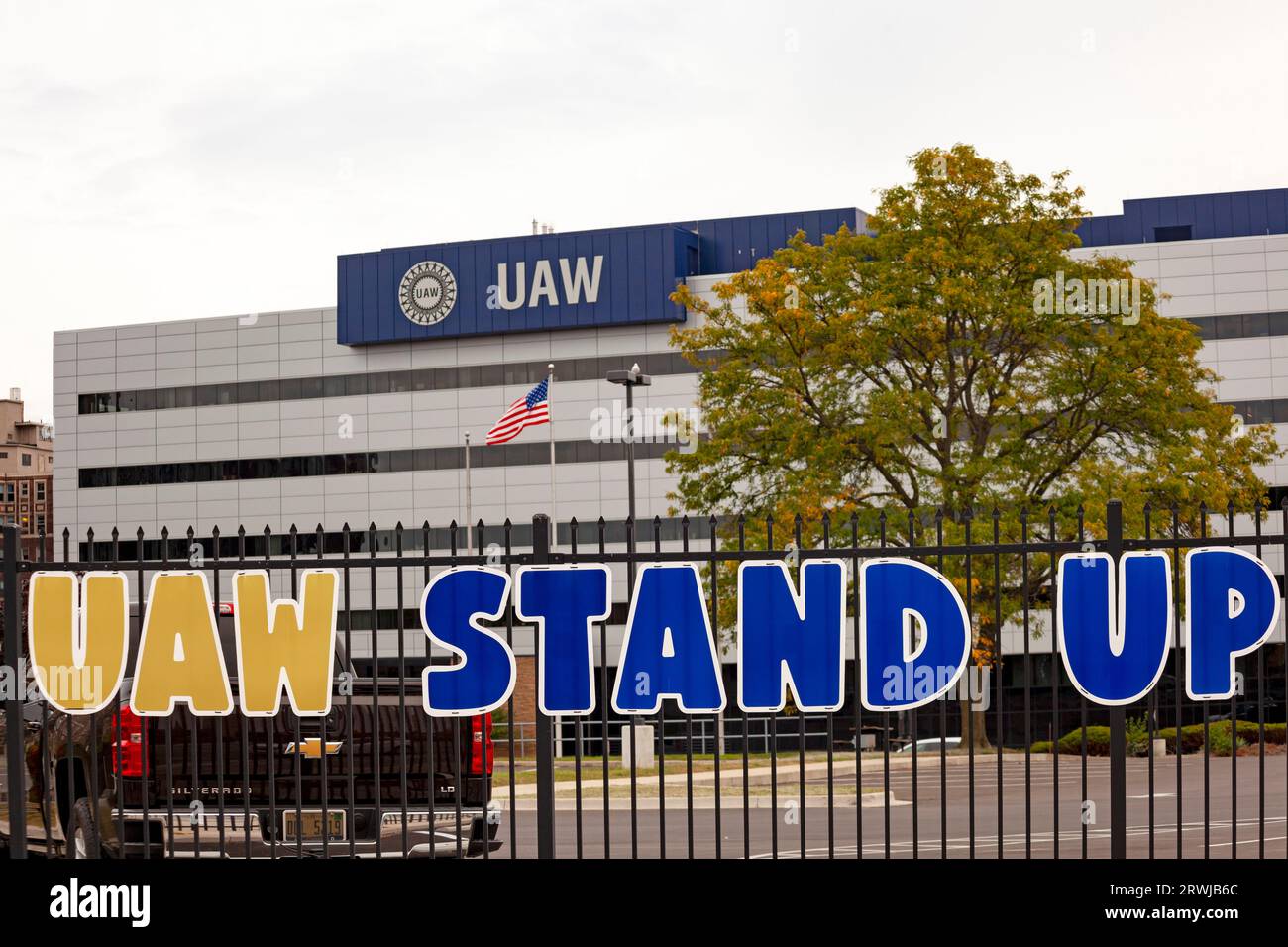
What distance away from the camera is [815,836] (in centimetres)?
1755

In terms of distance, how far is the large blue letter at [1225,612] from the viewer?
898cm

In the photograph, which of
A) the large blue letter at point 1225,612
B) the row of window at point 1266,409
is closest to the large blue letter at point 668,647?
the large blue letter at point 1225,612

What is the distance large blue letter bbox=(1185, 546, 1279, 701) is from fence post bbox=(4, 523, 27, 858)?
7047mm

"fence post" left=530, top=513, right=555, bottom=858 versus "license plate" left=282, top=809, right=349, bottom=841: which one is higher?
"fence post" left=530, top=513, right=555, bottom=858

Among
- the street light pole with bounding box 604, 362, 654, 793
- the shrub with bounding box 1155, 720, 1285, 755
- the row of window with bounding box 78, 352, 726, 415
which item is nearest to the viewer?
the street light pole with bounding box 604, 362, 654, 793

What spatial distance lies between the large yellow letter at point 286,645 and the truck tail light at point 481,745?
97 centimetres

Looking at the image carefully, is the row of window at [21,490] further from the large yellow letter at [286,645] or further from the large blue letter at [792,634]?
the large blue letter at [792,634]

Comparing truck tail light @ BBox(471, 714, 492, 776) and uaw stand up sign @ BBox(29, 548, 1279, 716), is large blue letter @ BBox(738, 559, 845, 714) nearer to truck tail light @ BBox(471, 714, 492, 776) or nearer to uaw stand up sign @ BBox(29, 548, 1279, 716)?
uaw stand up sign @ BBox(29, 548, 1279, 716)

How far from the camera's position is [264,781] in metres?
10.1

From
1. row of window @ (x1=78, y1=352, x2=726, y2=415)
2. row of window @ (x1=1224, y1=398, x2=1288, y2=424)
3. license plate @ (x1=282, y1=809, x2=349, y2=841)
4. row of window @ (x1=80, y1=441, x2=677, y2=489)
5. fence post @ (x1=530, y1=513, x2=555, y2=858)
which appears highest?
row of window @ (x1=78, y1=352, x2=726, y2=415)

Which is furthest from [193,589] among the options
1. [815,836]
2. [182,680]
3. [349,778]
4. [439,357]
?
[439,357]

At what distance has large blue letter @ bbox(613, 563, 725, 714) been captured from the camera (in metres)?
9.24

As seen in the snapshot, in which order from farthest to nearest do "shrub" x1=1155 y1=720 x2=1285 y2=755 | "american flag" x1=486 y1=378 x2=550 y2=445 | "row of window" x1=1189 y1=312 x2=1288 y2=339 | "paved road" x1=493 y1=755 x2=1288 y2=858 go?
1. "row of window" x1=1189 y1=312 x2=1288 y2=339
2. "american flag" x1=486 y1=378 x2=550 y2=445
3. "shrub" x1=1155 y1=720 x2=1285 y2=755
4. "paved road" x1=493 y1=755 x2=1288 y2=858

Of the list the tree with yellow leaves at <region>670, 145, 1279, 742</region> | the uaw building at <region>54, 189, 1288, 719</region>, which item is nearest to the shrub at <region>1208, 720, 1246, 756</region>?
the tree with yellow leaves at <region>670, 145, 1279, 742</region>
